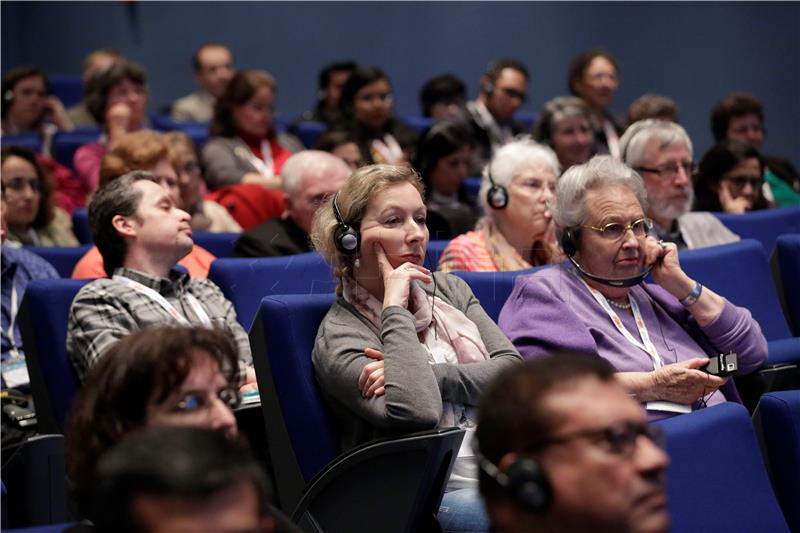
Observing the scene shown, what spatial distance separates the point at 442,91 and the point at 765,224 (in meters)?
2.98

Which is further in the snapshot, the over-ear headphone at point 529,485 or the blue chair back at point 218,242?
the blue chair back at point 218,242

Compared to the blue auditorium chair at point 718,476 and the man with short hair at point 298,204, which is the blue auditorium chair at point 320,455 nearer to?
the blue auditorium chair at point 718,476

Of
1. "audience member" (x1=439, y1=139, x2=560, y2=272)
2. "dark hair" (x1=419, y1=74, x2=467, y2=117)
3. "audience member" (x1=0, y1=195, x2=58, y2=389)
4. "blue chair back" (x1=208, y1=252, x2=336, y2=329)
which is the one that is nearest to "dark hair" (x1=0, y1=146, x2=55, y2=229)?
"audience member" (x1=0, y1=195, x2=58, y2=389)

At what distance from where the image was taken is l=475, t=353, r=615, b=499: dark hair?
1.20 metres

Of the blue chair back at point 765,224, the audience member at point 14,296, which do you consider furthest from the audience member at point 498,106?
the audience member at point 14,296

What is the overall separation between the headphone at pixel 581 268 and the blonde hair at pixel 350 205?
0.36 metres

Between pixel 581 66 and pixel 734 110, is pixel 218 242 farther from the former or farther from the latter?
pixel 581 66

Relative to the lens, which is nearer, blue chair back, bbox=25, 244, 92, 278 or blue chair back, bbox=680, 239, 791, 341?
blue chair back, bbox=680, 239, 791, 341

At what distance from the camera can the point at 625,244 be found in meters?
2.39

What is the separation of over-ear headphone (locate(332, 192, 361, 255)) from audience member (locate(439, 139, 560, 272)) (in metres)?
0.67

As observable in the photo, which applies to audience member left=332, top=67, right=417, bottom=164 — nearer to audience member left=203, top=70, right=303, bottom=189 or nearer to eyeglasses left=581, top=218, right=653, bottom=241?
audience member left=203, top=70, right=303, bottom=189

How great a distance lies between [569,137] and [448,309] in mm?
2192

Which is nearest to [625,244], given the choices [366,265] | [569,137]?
[366,265]

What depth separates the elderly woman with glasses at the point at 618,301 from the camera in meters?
2.28
